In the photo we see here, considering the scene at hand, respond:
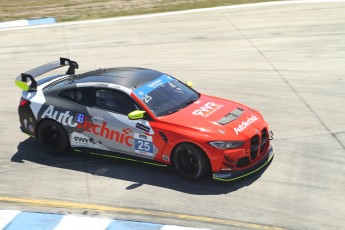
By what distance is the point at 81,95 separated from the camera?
9359 millimetres

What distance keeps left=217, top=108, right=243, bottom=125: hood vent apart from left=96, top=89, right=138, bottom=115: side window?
4.61 ft

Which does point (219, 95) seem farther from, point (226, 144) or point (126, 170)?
point (226, 144)

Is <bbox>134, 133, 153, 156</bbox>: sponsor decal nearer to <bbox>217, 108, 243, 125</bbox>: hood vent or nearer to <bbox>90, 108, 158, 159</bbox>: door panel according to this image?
<bbox>90, 108, 158, 159</bbox>: door panel

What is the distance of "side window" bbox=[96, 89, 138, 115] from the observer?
348 inches

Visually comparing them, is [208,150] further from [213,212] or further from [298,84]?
[298,84]

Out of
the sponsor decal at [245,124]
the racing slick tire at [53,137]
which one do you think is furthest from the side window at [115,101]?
the sponsor decal at [245,124]

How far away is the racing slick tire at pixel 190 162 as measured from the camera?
322 inches

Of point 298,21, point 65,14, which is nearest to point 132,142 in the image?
point 298,21

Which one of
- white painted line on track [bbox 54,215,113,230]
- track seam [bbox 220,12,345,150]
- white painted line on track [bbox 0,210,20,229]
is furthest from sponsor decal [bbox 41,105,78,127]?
track seam [bbox 220,12,345,150]

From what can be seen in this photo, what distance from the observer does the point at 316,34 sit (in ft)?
57.2

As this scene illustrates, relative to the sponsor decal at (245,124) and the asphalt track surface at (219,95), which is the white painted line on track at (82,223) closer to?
the asphalt track surface at (219,95)

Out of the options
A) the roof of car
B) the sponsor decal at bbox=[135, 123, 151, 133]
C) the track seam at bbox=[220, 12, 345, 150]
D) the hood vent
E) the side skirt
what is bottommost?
the track seam at bbox=[220, 12, 345, 150]

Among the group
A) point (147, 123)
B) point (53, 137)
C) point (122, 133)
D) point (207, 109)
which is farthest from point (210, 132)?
point (53, 137)

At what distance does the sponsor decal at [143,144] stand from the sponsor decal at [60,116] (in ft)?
4.04
